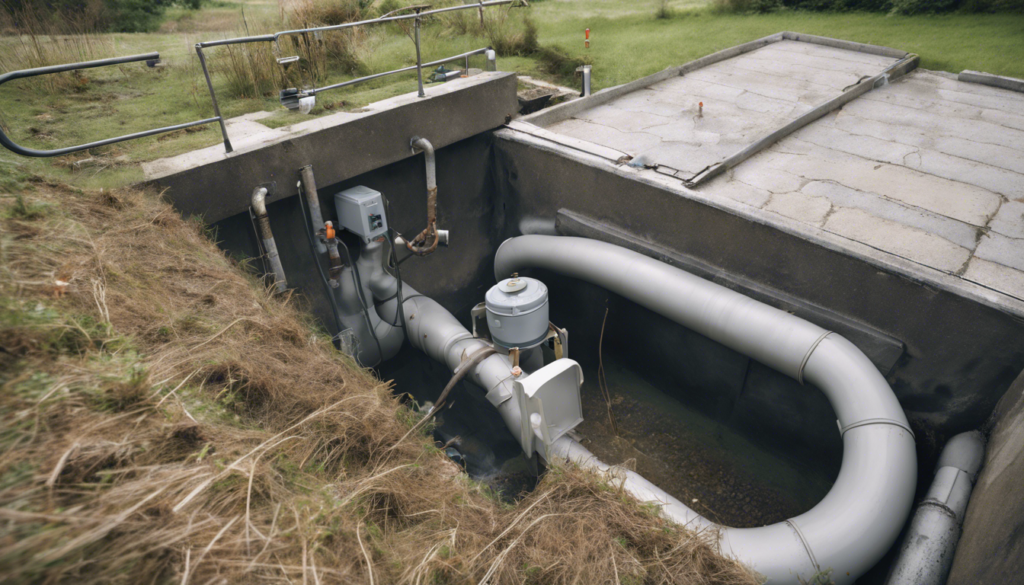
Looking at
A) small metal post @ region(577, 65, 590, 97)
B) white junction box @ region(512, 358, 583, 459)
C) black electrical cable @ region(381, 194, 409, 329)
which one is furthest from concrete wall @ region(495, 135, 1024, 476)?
white junction box @ region(512, 358, 583, 459)

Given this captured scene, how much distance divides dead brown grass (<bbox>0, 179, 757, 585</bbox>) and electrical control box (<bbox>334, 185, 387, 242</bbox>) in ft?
5.55

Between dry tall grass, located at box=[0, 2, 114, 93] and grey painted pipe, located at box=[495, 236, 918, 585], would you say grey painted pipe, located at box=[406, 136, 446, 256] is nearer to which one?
grey painted pipe, located at box=[495, 236, 918, 585]

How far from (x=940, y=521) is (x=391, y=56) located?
764 centimetres

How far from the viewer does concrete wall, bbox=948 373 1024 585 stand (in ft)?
7.41

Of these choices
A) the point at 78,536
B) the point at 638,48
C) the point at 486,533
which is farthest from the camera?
the point at 638,48

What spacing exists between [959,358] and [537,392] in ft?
9.62

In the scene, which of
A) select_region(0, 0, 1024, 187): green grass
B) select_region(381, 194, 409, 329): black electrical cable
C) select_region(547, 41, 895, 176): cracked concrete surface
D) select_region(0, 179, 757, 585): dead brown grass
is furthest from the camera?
select_region(547, 41, 895, 176): cracked concrete surface

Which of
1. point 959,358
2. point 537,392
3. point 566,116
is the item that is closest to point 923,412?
point 959,358

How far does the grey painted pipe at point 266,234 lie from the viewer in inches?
169

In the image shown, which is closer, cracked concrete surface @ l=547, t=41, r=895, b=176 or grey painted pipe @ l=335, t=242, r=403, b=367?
grey painted pipe @ l=335, t=242, r=403, b=367

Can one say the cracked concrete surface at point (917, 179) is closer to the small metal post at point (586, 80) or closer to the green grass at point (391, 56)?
the green grass at point (391, 56)

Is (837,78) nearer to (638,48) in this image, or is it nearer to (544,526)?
(638,48)

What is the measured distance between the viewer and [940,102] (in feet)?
21.7

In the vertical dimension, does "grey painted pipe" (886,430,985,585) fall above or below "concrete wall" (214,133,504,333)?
below
